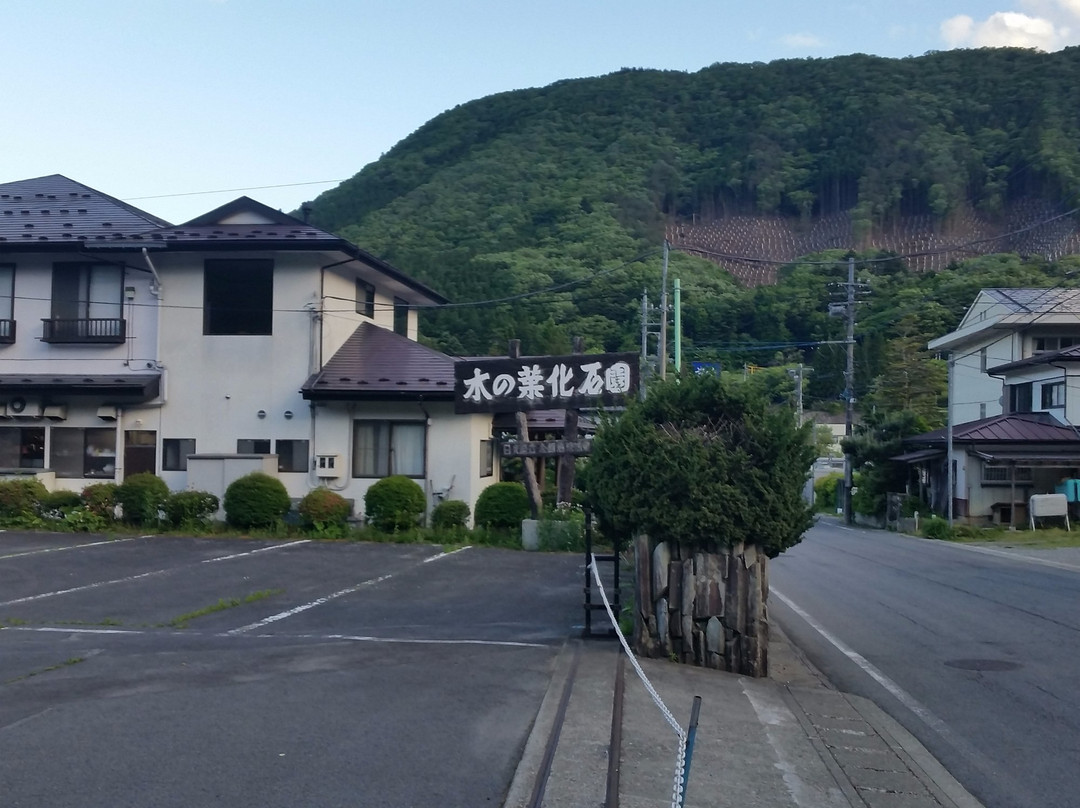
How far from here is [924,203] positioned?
96.6 meters

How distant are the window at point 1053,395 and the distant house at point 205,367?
2273cm

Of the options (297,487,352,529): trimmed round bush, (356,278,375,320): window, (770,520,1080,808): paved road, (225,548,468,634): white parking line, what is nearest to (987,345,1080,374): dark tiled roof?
(770,520,1080,808): paved road

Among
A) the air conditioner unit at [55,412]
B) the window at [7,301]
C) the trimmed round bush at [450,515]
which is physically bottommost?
the trimmed round bush at [450,515]

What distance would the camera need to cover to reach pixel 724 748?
620 cm

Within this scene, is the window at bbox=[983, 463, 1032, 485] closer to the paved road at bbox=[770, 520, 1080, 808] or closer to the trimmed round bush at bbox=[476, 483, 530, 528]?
the paved road at bbox=[770, 520, 1080, 808]

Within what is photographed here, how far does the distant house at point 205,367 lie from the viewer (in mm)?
22094

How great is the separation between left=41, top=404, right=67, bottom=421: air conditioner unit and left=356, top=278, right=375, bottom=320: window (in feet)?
23.0

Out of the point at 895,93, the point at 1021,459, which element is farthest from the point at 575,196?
the point at 1021,459

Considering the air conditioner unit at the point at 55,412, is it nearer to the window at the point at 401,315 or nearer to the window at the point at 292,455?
the window at the point at 292,455

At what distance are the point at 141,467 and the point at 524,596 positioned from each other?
42.7 feet

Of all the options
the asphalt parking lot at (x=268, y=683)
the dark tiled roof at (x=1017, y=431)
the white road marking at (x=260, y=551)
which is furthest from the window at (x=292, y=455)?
the dark tiled roof at (x=1017, y=431)

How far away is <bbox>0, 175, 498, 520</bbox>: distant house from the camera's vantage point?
22094mm

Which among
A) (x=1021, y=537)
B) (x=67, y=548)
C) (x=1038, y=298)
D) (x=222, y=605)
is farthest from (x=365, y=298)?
(x=1038, y=298)

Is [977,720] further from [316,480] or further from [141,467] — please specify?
[141,467]
